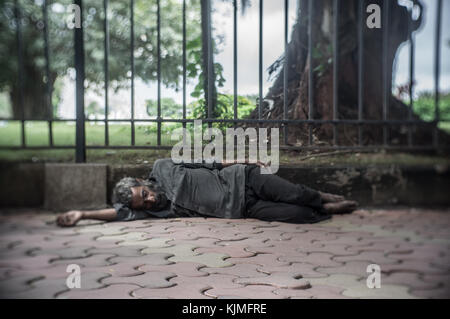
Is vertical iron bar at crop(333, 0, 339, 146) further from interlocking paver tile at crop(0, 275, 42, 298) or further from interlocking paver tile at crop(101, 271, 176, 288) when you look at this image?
interlocking paver tile at crop(0, 275, 42, 298)

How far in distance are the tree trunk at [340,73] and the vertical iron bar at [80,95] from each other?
0.82 feet

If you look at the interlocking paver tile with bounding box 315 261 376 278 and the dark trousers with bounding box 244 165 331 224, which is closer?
the dark trousers with bounding box 244 165 331 224

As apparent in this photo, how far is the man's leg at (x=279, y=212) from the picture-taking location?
1.82 feet

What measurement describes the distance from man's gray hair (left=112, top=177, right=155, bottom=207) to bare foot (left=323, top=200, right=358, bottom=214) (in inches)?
10.1

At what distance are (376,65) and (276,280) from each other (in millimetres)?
363

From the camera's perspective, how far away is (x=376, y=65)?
0.61 metres

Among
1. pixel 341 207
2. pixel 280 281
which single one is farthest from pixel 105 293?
pixel 341 207

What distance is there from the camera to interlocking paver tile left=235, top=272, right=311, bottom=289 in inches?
24.9

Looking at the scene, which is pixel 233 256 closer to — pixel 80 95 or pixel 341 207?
pixel 341 207

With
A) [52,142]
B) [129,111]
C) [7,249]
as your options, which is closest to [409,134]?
Answer: [129,111]

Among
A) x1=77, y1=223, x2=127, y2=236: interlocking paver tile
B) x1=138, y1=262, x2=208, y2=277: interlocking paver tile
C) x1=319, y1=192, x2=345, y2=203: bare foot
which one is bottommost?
x1=138, y1=262, x2=208, y2=277: interlocking paver tile

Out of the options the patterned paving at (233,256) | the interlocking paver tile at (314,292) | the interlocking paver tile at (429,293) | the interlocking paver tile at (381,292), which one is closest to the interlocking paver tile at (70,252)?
the patterned paving at (233,256)

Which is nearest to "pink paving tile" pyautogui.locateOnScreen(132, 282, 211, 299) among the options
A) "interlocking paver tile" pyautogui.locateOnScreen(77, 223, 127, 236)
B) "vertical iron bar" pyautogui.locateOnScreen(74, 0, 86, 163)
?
"interlocking paver tile" pyautogui.locateOnScreen(77, 223, 127, 236)

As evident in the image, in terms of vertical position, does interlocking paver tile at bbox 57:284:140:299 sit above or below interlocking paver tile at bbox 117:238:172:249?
below
